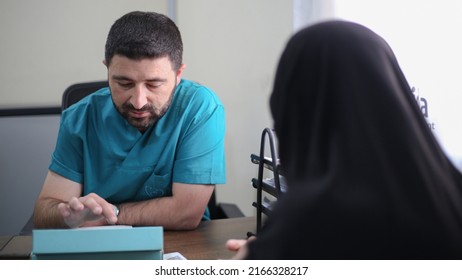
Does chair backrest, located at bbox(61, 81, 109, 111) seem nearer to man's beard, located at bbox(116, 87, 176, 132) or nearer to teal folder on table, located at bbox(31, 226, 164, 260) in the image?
man's beard, located at bbox(116, 87, 176, 132)

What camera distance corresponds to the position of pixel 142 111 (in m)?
1.29

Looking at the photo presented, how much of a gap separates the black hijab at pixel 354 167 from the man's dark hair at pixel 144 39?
0.68m

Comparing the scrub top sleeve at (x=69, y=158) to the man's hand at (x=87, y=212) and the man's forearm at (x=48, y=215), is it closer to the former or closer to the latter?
the man's forearm at (x=48, y=215)

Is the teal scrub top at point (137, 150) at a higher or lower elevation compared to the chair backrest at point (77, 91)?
lower

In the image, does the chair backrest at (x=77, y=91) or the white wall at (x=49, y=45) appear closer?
the chair backrest at (x=77, y=91)

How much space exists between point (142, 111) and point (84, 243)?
21.1 inches

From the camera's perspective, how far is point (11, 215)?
82.6 inches

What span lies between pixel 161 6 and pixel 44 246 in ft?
4.86

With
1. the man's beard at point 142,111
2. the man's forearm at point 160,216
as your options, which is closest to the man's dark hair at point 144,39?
the man's beard at point 142,111

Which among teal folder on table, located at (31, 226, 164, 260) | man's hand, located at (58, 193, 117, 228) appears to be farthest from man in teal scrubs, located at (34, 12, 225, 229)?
teal folder on table, located at (31, 226, 164, 260)

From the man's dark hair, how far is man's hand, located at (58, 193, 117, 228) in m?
0.35

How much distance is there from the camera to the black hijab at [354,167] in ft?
1.79
